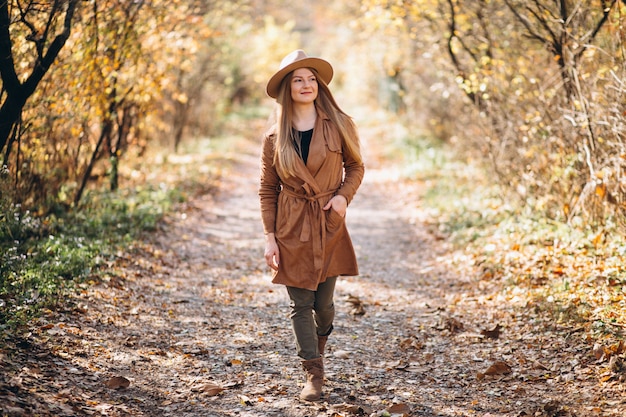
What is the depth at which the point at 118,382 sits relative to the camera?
4.11 meters

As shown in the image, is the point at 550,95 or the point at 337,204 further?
the point at 550,95

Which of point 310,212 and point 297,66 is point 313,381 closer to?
point 310,212

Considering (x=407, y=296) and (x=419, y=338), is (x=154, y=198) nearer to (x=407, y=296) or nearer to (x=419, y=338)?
(x=407, y=296)

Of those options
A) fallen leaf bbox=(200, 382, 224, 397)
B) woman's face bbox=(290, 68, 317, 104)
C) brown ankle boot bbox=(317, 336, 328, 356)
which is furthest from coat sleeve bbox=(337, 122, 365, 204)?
fallen leaf bbox=(200, 382, 224, 397)

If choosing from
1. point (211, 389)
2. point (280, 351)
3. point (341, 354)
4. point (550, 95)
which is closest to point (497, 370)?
point (341, 354)

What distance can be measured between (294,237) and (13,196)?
4.38m

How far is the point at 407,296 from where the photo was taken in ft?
22.3

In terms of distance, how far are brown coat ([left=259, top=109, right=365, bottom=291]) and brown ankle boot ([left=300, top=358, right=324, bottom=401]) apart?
52cm

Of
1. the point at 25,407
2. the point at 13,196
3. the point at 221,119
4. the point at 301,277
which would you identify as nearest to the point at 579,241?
the point at 301,277

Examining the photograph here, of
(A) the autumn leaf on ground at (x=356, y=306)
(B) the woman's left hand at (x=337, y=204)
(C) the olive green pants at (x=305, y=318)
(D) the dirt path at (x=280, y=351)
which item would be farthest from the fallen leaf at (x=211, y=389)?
(A) the autumn leaf on ground at (x=356, y=306)

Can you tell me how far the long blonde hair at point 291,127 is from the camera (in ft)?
13.2

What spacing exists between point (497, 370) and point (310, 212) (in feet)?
6.20

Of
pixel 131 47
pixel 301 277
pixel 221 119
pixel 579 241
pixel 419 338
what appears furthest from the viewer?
pixel 221 119

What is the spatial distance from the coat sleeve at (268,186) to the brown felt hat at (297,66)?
0.36 metres
